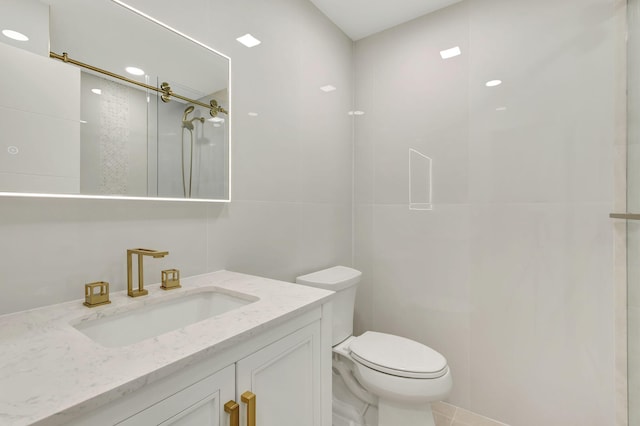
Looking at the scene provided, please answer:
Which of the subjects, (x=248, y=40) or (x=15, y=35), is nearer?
(x=15, y=35)

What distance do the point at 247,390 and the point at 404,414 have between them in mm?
986

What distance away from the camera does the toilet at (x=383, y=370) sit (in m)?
1.33

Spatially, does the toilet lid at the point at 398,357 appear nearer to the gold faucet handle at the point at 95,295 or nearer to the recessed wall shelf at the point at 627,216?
the recessed wall shelf at the point at 627,216

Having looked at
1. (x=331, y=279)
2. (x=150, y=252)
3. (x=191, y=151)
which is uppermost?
(x=191, y=151)

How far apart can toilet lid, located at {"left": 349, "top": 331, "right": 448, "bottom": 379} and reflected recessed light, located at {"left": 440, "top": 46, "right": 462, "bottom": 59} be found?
1.67m

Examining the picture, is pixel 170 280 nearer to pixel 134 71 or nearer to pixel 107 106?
pixel 107 106

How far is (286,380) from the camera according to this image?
34.7 inches

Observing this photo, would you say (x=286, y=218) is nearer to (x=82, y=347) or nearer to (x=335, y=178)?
(x=335, y=178)

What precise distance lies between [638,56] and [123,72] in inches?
77.0

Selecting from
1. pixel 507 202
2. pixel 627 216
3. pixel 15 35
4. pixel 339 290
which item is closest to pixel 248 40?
pixel 15 35

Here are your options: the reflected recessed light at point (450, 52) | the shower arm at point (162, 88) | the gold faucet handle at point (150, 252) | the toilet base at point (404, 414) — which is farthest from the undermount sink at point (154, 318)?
the reflected recessed light at point (450, 52)

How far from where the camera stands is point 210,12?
1.28 metres

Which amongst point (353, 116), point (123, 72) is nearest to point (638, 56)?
point (353, 116)

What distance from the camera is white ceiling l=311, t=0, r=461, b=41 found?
71.8 inches
